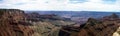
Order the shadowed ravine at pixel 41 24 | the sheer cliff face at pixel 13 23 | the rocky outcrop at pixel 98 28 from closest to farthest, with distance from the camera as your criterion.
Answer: the rocky outcrop at pixel 98 28
the shadowed ravine at pixel 41 24
the sheer cliff face at pixel 13 23

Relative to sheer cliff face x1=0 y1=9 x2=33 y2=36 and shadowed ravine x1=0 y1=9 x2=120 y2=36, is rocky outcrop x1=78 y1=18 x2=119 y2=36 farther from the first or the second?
sheer cliff face x1=0 y1=9 x2=33 y2=36

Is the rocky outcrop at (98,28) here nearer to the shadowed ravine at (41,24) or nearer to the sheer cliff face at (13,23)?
the shadowed ravine at (41,24)

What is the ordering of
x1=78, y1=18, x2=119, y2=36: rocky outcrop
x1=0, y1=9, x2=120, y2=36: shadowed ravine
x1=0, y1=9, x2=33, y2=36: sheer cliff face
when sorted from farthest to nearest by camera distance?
x1=0, y1=9, x2=33, y2=36: sheer cliff face, x1=0, y1=9, x2=120, y2=36: shadowed ravine, x1=78, y1=18, x2=119, y2=36: rocky outcrop

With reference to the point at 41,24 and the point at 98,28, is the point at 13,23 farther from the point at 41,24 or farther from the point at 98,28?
the point at 98,28

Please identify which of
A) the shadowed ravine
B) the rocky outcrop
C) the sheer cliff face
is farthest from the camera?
the sheer cliff face

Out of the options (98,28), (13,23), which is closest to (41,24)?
(13,23)

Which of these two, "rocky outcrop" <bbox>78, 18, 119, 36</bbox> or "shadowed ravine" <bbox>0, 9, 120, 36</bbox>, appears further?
"shadowed ravine" <bbox>0, 9, 120, 36</bbox>

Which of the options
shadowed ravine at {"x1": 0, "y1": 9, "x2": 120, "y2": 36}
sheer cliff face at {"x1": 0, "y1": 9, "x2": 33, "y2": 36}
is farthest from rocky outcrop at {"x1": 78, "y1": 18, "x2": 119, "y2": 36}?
sheer cliff face at {"x1": 0, "y1": 9, "x2": 33, "y2": 36}

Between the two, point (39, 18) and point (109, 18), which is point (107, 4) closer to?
point (109, 18)

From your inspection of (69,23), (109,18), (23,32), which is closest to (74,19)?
(69,23)

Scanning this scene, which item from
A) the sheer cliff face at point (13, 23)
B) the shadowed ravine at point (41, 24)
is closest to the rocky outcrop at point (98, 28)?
the shadowed ravine at point (41, 24)
